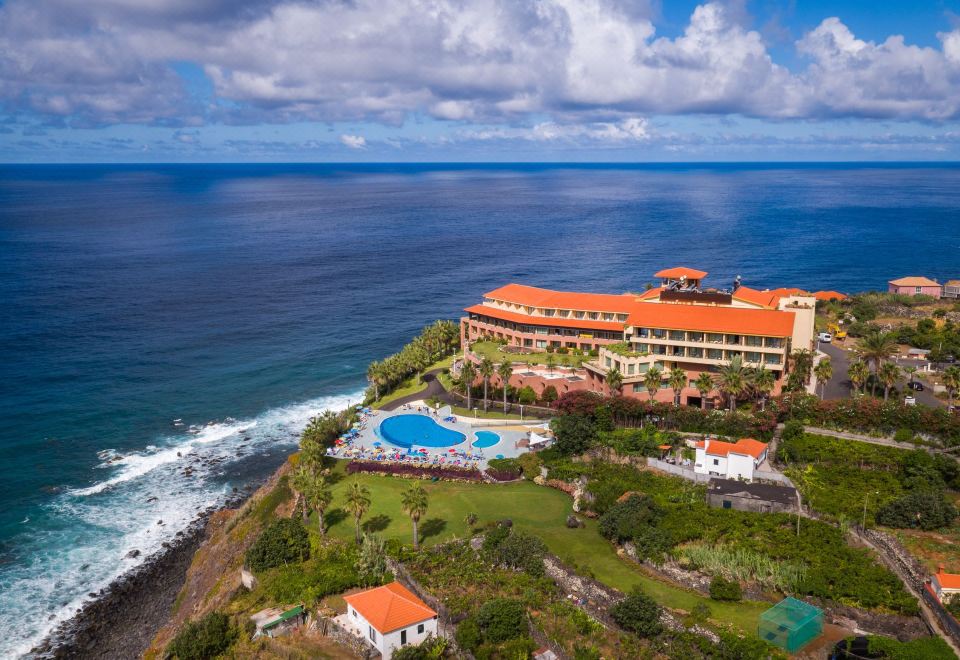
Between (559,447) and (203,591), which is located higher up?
(559,447)

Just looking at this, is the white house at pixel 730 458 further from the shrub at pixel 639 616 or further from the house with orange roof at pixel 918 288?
the house with orange roof at pixel 918 288

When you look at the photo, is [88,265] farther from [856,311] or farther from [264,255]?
[856,311]

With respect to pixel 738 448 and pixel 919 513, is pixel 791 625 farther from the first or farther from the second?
pixel 738 448

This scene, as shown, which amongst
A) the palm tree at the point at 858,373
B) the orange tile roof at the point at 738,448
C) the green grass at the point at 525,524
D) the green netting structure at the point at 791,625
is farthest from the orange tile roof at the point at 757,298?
the green netting structure at the point at 791,625

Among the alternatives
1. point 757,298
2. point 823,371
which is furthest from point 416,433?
point 757,298

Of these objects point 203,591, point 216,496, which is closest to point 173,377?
point 216,496

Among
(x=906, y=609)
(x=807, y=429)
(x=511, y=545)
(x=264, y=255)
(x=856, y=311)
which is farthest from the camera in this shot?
(x=264, y=255)

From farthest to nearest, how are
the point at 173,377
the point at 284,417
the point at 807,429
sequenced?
1. the point at 173,377
2. the point at 284,417
3. the point at 807,429
